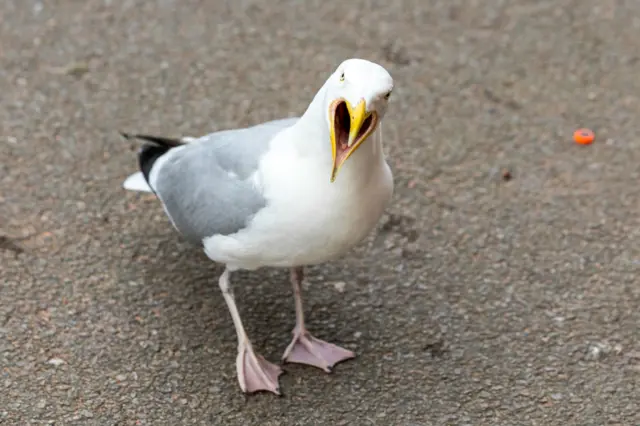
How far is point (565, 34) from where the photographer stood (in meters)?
5.05

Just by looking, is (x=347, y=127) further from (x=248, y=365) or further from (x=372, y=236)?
(x=372, y=236)

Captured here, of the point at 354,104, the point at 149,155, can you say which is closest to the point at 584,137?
the point at 149,155

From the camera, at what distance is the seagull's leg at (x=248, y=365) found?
311 centimetres

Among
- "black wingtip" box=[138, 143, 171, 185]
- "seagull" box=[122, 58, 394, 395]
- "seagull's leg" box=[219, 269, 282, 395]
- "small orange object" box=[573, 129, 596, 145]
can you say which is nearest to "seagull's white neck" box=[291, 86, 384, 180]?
"seagull" box=[122, 58, 394, 395]

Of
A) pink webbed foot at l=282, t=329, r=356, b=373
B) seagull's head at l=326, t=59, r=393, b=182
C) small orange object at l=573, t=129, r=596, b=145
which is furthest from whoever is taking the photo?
small orange object at l=573, t=129, r=596, b=145

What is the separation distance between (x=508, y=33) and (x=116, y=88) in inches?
81.0

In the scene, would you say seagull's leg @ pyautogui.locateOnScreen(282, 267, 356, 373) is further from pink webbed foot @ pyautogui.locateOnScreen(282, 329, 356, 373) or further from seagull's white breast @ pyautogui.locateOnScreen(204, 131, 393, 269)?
seagull's white breast @ pyautogui.locateOnScreen(204, 131, 393, 269)

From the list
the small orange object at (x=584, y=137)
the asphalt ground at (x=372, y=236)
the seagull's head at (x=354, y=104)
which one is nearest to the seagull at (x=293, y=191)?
the seagull's head at (x=354, y=104)

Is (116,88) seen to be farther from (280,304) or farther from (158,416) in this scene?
(158,416)

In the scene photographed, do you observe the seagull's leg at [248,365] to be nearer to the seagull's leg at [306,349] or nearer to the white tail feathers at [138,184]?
the seagull's leg at [306,349]

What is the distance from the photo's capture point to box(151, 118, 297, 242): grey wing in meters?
2.91

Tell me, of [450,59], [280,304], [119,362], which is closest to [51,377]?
[119,362]

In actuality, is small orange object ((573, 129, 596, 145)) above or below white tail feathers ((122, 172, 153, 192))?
below

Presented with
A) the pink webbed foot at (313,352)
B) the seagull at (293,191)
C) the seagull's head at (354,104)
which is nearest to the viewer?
the seagull's head at (354,104)
